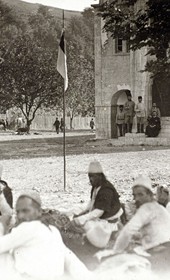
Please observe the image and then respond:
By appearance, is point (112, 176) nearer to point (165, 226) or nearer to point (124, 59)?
point (165, 226)

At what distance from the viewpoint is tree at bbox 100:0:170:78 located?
8.55 metres

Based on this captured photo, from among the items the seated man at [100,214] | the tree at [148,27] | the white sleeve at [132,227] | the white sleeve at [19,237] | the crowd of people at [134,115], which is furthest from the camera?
the crowd of people at [134,115]

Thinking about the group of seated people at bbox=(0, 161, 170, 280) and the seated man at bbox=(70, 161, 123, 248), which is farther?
the seated man at bbox=(70, 161, 123, 248)

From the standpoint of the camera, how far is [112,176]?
1279 cm

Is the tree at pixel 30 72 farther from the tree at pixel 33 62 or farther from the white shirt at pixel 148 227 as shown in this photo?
the white shirt at pixel 148 227

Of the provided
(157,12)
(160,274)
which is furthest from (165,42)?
(160,274)

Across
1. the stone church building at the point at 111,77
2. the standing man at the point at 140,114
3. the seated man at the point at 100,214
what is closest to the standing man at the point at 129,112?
the standing man at the point at 140,114

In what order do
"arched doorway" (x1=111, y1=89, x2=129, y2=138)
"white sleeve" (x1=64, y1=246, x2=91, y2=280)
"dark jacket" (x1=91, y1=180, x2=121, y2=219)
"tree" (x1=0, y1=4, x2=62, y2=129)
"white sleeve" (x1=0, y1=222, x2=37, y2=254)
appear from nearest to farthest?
"white sleeve" (x1=0, y1=222, x2=37, y2=254)
"white sleeve" (x1=64, y1=246, x2=91, y2=280)
"dark jacket" (x1=91, y1=180, x2=121, y2=219)
"arched doorway" (x1=111, y1=89, x2=129, y2=138)
"tree" (x1=0, y1=4, x2=62, y2=129)

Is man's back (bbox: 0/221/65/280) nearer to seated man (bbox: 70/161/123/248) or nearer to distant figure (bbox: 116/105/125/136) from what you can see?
seated man (bbox: 70/161/123/248)

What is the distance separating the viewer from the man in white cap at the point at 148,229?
531 cm

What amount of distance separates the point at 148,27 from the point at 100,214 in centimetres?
383

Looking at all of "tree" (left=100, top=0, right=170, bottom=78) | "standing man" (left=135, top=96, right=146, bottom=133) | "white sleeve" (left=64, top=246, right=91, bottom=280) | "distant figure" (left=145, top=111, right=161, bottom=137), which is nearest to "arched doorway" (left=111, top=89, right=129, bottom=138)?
"standing man" (left=135, top=96, right=146, bottom=133)

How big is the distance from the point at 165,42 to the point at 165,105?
17.1 meters

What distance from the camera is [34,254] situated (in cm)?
477
